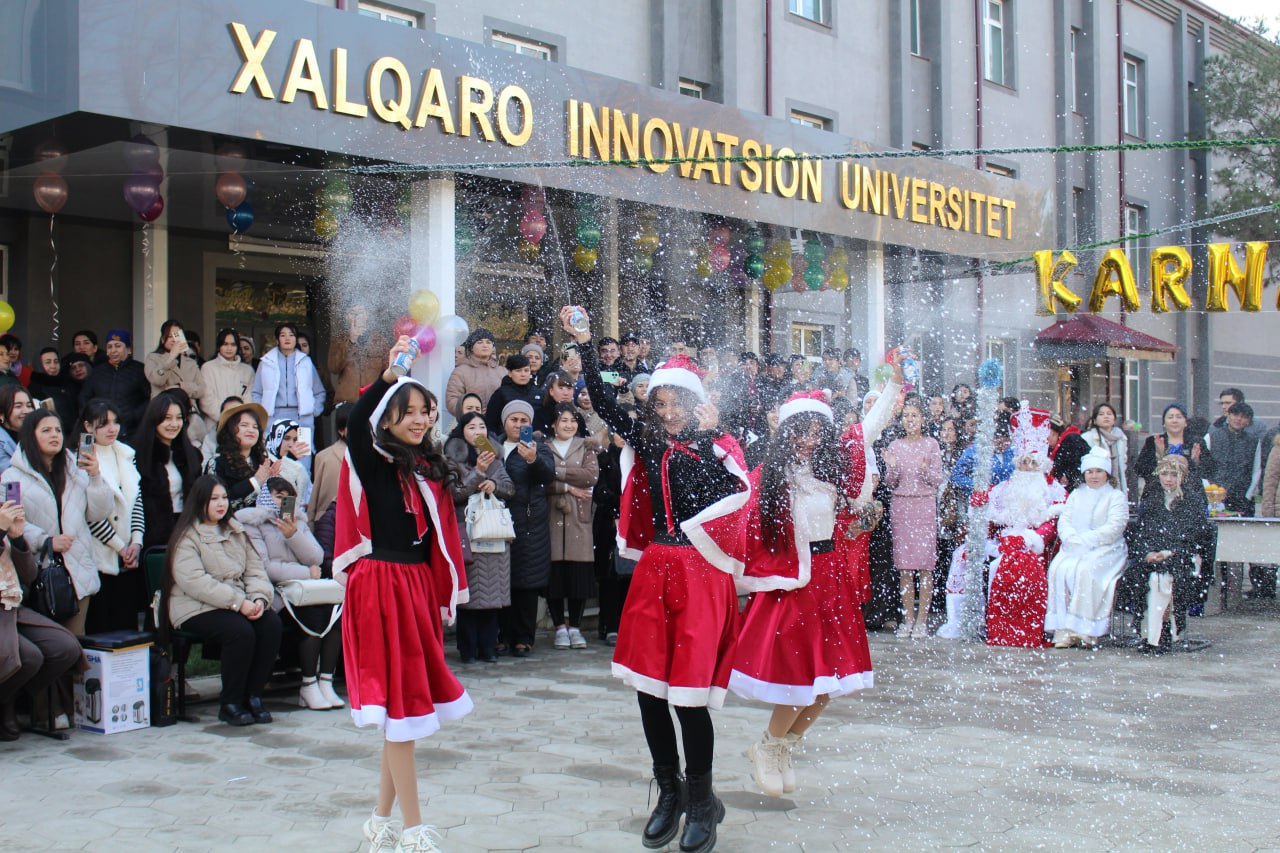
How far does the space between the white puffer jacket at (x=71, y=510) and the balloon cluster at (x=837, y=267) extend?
9527mm

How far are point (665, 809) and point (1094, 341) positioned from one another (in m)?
17.2

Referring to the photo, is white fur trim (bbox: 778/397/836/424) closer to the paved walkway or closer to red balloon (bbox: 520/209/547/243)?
the paved walkway

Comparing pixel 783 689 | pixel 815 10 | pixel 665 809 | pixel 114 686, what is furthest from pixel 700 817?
pixel 815 10

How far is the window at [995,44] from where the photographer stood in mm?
21188

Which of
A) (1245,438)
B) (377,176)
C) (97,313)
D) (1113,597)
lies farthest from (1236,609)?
(97,313)

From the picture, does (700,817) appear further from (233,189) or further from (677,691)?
(233,189)

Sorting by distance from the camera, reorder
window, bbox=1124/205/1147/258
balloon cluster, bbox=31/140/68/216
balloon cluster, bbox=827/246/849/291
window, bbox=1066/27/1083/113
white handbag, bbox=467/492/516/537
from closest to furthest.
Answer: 1. white handbag, bbox=467/492/516/537
2. balloon cluster, bbox=31/140/68/216
3. balloon cluster, bbox=827/246/849/291
4. window, bbox=1066/27/1083/113
5. window, bbox=1124/205/1147/258

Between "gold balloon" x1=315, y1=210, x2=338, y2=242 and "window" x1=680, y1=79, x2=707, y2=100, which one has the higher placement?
"window" x1=680, y1=79, x2=707, y2=100

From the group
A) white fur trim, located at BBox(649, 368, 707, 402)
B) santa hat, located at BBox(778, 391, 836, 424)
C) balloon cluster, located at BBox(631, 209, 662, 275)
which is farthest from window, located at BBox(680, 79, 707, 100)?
white fur trim, located at BBox(649, 368, 707, 402)

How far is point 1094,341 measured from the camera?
20141 mm

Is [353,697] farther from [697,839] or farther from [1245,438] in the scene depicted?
[1245,438]

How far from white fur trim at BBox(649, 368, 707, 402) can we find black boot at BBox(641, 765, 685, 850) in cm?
145

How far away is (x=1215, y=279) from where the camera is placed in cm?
1160

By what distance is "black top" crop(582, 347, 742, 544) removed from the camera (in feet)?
Result: 16.0
